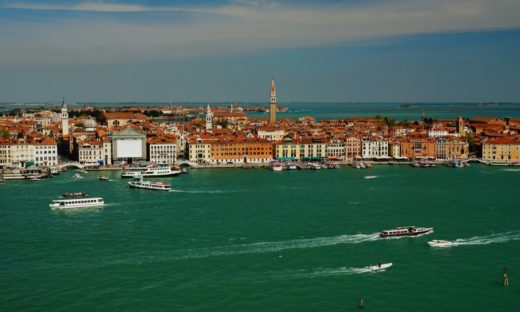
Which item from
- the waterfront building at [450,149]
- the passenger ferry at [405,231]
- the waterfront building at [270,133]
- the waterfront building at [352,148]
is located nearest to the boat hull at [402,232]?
the passenger ferry at [405,231]

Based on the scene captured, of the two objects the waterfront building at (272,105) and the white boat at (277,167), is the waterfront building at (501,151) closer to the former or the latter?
the white boat at (277,167)

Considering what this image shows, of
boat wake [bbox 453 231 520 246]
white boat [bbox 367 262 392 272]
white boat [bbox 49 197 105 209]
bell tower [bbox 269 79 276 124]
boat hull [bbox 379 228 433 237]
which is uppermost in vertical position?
bell tower [bbox 269 79 276 124]

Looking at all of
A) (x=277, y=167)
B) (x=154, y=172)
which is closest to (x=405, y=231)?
(x=154, y=172)

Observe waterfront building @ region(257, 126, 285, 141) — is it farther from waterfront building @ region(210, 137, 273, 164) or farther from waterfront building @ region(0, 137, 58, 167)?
waterfront building @ region(0, 137, 58, 167)

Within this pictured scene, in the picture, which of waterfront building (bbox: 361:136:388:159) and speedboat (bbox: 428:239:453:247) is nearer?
speedboat (bbox: 428:239:453:247)

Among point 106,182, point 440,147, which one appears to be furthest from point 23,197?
point 440,147

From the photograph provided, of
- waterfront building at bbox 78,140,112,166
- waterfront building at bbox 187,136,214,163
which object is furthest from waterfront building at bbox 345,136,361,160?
waterfront building at bbox 78,140,112,166

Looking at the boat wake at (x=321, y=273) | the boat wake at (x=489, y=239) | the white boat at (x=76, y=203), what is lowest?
the boat wake at (x=321, y=273)
